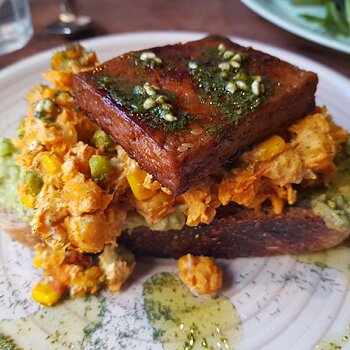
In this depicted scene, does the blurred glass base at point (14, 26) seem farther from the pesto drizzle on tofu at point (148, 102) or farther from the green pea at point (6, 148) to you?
the pesto drizzle on tofu at point (148, 102)

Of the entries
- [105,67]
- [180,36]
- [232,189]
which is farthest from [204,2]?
[232,189]

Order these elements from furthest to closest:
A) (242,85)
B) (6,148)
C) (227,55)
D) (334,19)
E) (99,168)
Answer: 1. (334,19)
2. (6,148)
3. (227,55)
4. (242,85)
5. (99,168)

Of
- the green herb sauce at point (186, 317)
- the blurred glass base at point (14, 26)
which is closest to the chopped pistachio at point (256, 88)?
the green herb sauce at point (186, 317)

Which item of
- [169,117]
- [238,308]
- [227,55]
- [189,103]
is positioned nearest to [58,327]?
[238,308]

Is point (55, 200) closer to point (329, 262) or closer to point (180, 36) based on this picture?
point (329, 262)

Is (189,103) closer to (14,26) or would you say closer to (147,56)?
(147,56)
